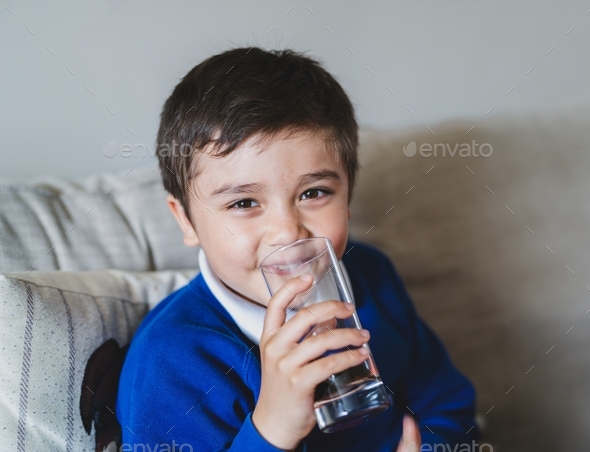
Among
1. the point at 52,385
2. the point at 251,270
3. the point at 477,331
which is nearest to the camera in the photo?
the point at 52,385

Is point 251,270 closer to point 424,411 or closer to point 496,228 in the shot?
point 424,411

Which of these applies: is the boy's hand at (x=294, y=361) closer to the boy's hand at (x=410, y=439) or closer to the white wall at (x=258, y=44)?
the boy's hand at (x=410, y=439)

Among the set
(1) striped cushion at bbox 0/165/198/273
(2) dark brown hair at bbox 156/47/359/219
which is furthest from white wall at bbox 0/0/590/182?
(2) dark brown hair at bbox 156/47/359/219

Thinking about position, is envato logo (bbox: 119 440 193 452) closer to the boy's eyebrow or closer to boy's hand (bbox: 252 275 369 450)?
boy's hand (bbox: 252 275 369 450)

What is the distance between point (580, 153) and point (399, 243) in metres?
0.57

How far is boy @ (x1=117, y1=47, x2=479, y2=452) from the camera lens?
2.26 ft

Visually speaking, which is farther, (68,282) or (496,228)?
(496,228)

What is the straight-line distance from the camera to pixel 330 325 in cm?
69

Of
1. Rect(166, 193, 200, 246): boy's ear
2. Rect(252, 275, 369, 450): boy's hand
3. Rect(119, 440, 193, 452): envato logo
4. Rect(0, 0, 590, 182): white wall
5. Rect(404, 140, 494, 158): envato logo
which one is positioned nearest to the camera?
Rect(252, 275, 369, 450): boy's hand

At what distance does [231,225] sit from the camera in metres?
0.84

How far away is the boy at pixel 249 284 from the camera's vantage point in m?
0.69

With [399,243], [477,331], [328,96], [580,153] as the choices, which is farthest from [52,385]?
[580,153]

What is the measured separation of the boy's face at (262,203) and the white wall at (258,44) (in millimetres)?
606

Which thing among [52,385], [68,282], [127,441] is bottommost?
[127,441]
